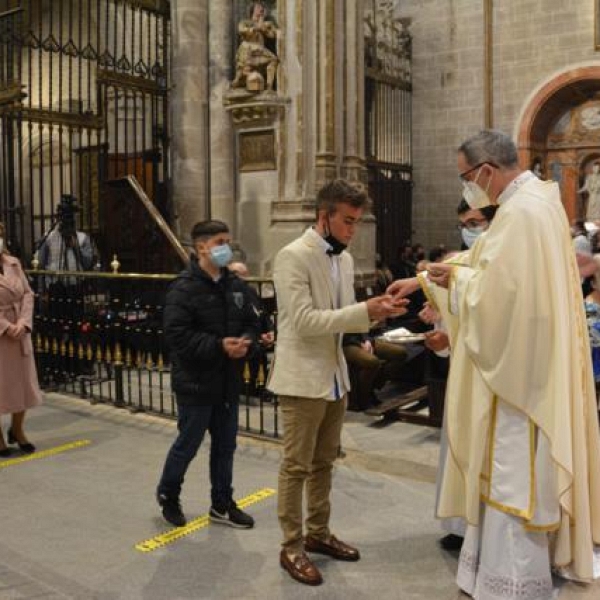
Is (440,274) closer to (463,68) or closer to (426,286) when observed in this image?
(426,286)

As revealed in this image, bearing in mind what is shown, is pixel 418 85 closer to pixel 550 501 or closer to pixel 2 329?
pixel 2 329

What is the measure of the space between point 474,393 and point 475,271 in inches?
19.3

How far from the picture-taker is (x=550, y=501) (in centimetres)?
290

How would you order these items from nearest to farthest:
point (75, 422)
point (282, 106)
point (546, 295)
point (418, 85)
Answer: point (546, 295)
point (75, 422)
point (282, 106)
point (418, 85)

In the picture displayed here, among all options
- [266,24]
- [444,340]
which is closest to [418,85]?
[266,24]

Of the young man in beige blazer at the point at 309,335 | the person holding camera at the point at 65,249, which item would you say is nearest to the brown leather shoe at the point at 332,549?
the young man in beige blazer at the point at 309,335

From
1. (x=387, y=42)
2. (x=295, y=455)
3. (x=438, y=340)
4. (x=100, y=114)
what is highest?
(x=387, y=42)

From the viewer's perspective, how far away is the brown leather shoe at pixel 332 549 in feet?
12.2

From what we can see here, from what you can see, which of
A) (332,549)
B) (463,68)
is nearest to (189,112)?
(463,68)

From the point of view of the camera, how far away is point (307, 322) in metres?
3.31

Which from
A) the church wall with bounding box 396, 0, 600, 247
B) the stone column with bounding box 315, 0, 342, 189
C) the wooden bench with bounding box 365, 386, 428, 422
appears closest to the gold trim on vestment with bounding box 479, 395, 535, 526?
the wooden bench with bounding box 365, 386, 428, 422

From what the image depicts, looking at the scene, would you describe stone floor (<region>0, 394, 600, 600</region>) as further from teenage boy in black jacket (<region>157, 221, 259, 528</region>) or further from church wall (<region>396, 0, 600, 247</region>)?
church wall (<region>396, 0, 600, 247</region>)

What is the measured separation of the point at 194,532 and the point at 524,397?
2030mm

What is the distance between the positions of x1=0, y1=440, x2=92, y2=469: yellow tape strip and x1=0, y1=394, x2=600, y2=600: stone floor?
0.8 inches
